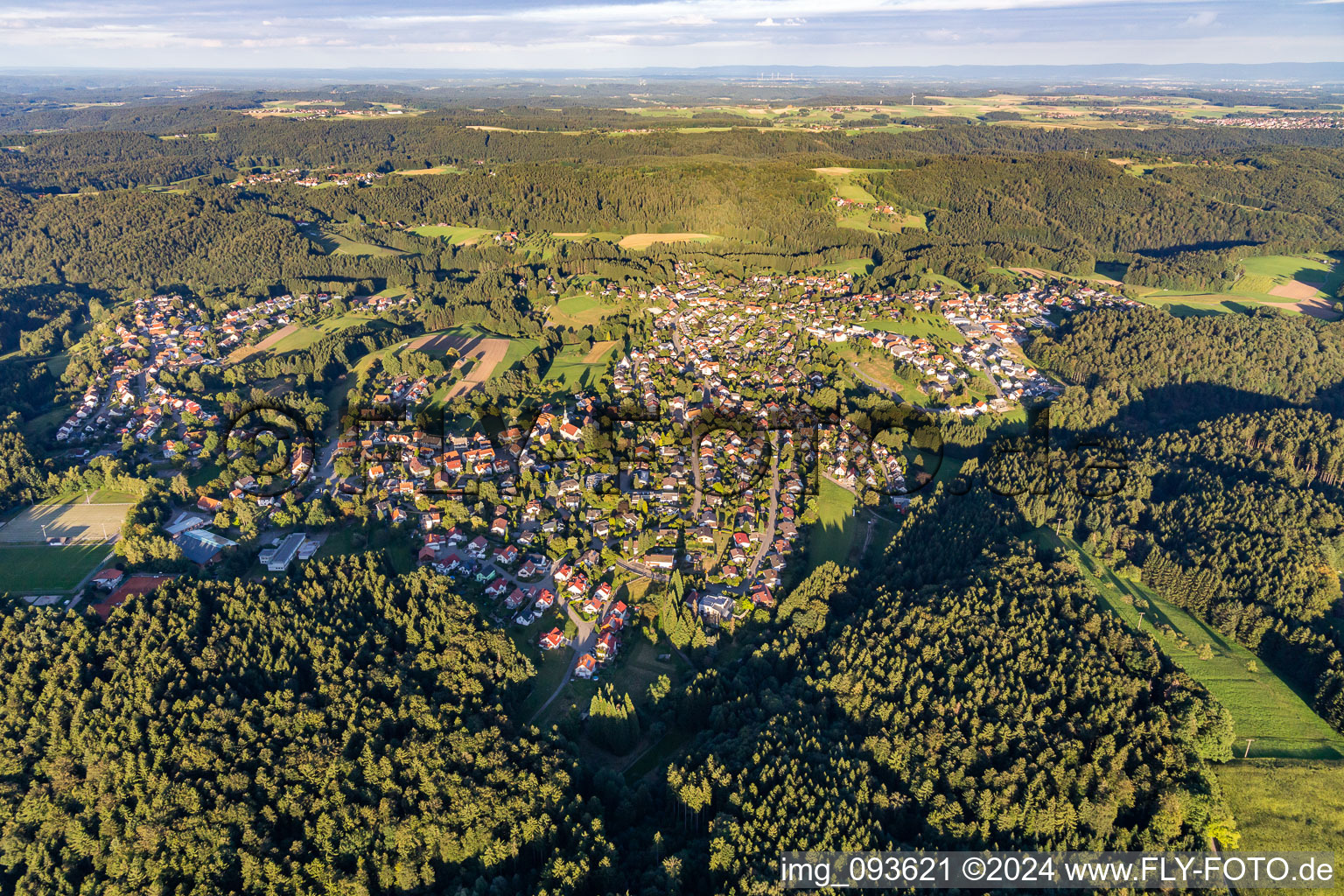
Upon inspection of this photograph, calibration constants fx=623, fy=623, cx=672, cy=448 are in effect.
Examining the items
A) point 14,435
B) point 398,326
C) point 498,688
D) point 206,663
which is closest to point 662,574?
point 498,688

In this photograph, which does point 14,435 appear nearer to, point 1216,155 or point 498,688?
point 498,688

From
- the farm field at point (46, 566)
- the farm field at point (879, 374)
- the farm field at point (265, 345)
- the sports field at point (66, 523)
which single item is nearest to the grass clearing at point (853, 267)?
the farm field at point (879, 374)

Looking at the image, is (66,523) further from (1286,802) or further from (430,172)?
(430,172)

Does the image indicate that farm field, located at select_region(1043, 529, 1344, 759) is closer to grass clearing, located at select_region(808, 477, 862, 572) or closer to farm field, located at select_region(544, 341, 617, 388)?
grass clearing, located at select_region(808, 477, 862, 572)

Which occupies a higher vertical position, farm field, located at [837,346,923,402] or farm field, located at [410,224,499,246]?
farm field, located at [410,224,499,246]

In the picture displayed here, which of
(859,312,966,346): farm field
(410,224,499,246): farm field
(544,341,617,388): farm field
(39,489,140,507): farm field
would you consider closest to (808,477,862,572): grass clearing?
(544,341,617,388): farm field

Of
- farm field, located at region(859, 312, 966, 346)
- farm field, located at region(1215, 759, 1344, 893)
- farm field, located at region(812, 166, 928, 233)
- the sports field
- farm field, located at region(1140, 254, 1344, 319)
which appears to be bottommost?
the sports field

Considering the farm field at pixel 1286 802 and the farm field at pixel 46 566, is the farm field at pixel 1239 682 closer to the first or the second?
the farm field at pixel 1286 802

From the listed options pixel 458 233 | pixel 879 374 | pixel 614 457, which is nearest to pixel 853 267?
pixel 879 374
